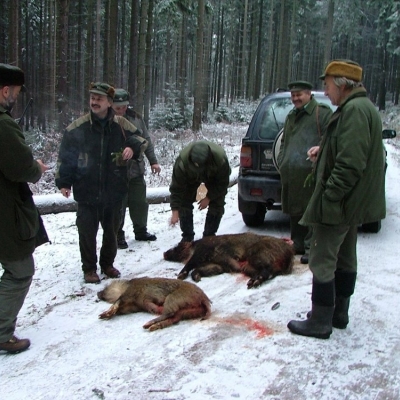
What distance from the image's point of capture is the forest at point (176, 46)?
20.4m

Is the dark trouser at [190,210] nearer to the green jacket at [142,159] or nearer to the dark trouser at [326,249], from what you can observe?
the green jacket at [142,159]

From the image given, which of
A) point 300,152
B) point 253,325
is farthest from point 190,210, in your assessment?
point 253,325

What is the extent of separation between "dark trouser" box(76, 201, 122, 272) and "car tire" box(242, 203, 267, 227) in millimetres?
2470

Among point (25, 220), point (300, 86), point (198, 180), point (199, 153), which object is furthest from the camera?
point (198, 180)

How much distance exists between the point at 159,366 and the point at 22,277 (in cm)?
136

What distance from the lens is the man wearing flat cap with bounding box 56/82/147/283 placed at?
5.27 meters

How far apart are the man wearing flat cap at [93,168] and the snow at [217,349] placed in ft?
2.30

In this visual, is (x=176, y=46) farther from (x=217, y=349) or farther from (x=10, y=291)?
(x=217, y=349)

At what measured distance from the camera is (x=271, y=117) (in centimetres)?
694

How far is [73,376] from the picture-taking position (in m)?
3.29

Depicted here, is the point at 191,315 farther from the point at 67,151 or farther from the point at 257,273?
the point at 67,151

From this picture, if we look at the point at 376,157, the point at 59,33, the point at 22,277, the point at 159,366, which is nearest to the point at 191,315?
the point at 159,366

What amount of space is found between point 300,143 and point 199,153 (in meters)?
1.25

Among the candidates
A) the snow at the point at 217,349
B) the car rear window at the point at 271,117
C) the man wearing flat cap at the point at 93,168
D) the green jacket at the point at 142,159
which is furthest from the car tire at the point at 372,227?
the man wearing flat cap at the point at 93,168
